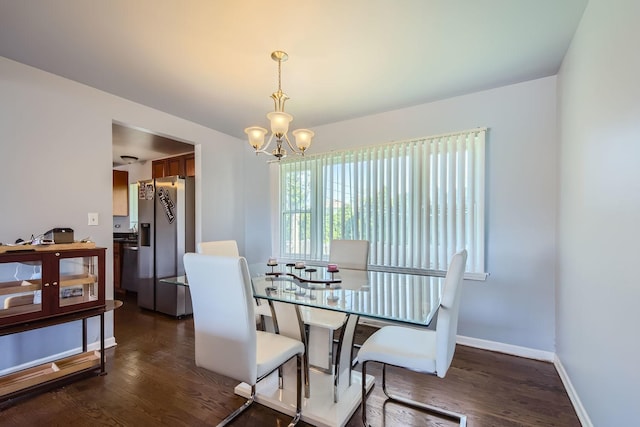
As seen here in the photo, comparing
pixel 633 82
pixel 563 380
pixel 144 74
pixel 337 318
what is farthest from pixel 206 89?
pixel 563 380

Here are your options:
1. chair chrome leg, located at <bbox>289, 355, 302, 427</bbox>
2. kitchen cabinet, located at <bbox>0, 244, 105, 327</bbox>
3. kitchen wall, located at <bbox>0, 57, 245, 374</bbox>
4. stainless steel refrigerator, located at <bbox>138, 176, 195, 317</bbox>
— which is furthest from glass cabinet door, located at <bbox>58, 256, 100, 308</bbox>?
chair chrome leg, located at <bbox>289, 355, 302, 427</bbox>

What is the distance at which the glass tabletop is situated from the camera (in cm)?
143

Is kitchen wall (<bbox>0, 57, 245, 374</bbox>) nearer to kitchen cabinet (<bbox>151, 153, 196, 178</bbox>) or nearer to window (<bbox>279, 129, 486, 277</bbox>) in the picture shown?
kitchen cabinet (<bbox>151, 153, 196, 178</bbox>)

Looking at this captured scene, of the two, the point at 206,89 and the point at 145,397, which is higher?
the point at 206,89

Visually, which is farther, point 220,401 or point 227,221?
point 227,221

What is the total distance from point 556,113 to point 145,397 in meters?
3.78

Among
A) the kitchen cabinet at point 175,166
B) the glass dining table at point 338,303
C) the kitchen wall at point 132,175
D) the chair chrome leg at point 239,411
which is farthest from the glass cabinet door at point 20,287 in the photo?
the kitchen wall at point 132,175

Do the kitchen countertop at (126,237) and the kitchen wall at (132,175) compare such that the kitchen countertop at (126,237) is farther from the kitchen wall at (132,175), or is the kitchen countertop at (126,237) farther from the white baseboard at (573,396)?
the white baseboard at (573,396)

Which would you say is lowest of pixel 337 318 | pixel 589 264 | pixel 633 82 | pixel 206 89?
pixel 337 318

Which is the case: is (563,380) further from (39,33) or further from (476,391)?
(39,33)

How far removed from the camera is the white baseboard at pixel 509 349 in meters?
2.44

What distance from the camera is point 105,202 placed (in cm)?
273

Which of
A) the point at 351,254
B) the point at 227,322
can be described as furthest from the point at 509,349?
the point at 227,322

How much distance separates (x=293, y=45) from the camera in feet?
6.51
